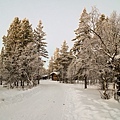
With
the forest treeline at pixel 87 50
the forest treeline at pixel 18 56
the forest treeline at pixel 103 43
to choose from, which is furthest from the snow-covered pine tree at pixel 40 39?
the forest treeline at pixel 103 43

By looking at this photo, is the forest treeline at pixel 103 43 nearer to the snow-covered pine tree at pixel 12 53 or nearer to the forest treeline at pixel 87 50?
the forest treeline at pixel 87 50

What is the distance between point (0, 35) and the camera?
36000 mm

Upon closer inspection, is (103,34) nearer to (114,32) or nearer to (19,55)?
(114,32)

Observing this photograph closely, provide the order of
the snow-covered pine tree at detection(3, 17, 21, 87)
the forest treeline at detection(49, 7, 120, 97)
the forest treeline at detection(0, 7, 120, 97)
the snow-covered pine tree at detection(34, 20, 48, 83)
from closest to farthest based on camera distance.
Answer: the forest treeline at detection(49, 7, 120, 97) → the forest treeline at detection(0, 7, 120, 97) → the snow-covered pine tree at detection(3, 17, 21, 87) → the snow-covered pine tree at detection(34, 20, 48, 83)

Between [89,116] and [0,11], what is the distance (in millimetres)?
19101

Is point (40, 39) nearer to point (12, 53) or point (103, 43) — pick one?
point (12, 53)

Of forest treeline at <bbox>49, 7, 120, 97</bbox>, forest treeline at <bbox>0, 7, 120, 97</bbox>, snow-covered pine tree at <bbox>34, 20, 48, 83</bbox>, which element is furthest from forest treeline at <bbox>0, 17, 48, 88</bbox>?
forest treeline at <bbox>49, 7, 120, 97</bbox>

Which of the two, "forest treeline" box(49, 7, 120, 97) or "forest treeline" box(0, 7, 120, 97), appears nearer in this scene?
"forest treeline" box(49, 7, 120, 97)

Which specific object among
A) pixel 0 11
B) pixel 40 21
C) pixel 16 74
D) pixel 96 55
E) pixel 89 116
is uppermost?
pixel 40 21

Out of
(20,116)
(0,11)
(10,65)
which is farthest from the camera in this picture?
(10,65)

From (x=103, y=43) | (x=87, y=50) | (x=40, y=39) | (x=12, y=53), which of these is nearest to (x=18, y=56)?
(x=12, y=53)

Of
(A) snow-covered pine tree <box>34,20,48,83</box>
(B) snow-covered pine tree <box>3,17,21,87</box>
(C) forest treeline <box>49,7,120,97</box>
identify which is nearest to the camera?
(C) forest treeline <box>49,7,120,97</box>

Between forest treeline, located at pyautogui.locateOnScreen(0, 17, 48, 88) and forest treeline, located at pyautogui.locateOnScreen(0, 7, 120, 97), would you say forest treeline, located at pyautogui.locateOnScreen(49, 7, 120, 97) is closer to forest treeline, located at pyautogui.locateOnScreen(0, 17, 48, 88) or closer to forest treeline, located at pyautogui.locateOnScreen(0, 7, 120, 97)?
forest treeline, located at pyautogui.locateOnScreen(0, 7, 120, 97)

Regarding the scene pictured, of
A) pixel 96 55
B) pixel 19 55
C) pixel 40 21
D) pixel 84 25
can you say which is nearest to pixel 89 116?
pixel 96 55
